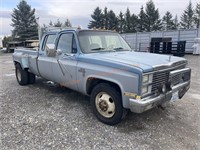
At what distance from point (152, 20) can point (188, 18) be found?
11.2 metres

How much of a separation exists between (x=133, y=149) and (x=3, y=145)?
214 cm

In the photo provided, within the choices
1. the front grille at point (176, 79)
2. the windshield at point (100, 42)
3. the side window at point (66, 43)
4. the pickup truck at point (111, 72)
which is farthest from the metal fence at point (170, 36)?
the side window at point (66, 43)

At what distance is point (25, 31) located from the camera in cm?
4153

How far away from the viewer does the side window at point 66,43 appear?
4768mm

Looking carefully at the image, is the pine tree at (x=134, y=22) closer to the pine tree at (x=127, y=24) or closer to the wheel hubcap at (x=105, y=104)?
the pine tree at (x=127, y=24)

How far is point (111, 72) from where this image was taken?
12.1 feet

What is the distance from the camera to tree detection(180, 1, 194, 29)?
A: 181ft

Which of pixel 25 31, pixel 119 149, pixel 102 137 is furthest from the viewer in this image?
pixel 25 31

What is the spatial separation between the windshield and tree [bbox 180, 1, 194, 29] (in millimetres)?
56072

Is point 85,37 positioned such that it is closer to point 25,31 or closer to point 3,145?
point 3,145

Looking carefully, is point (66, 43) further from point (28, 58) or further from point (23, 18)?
point (23, 18)

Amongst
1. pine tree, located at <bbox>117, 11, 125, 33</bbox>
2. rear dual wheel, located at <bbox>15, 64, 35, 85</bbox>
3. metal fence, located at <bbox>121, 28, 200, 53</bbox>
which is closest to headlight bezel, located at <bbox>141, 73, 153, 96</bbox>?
rear dual wheel, located at <bbox>15, 64, 35, 85</bbox>

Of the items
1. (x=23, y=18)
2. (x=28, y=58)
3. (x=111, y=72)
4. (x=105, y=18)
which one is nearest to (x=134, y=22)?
(x=105, y=18)

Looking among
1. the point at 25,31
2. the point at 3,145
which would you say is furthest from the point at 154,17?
the point at 3,145
